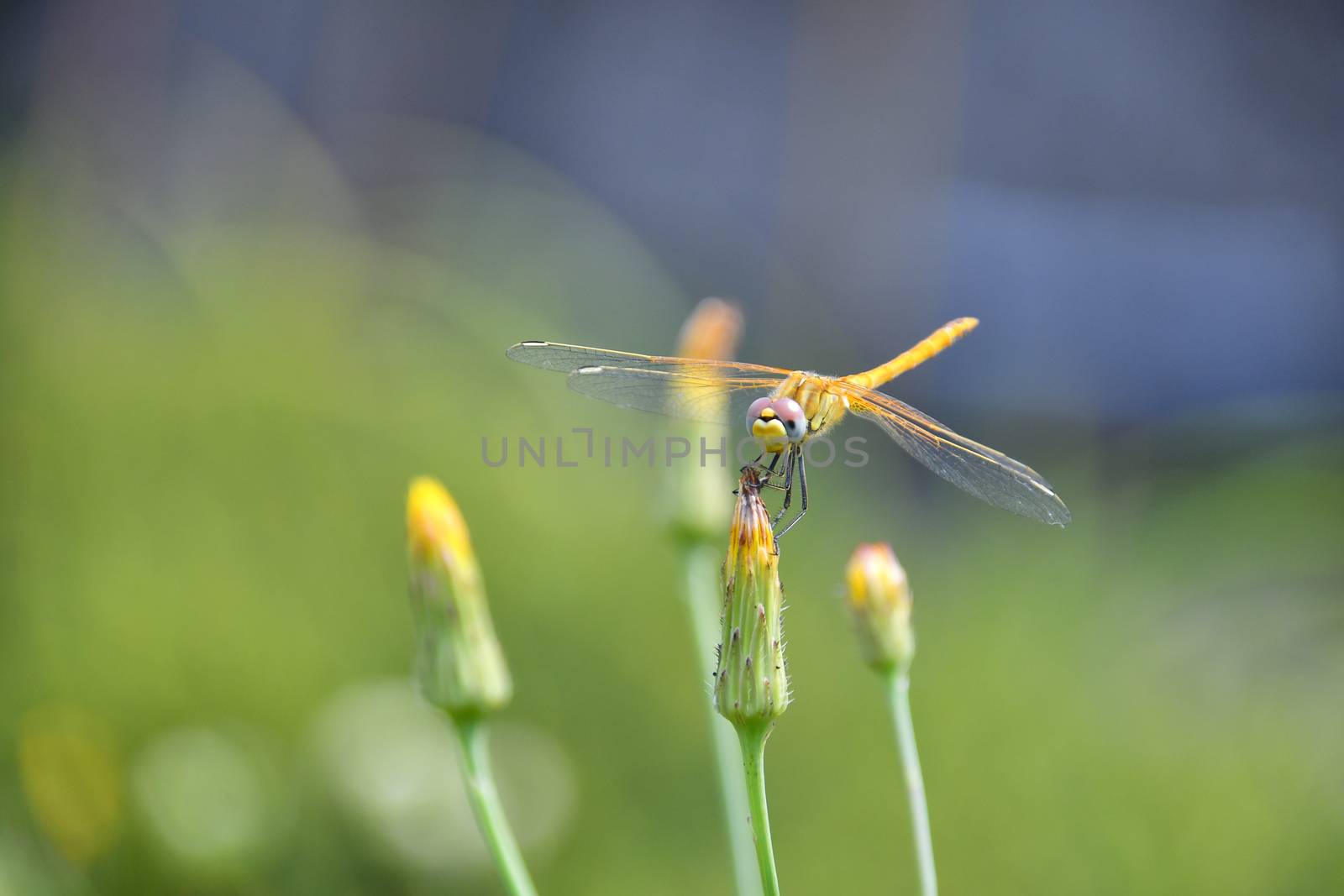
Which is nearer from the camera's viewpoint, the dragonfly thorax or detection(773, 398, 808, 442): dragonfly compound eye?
detection(773, 398, 808, 442): dragonfly compound eye

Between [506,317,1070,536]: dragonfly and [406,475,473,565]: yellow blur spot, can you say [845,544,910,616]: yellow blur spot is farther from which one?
[406,475,473,565]: yellow blur spot

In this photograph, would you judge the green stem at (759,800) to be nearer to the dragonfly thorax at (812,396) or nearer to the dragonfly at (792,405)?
the dragonfly at (792,405)

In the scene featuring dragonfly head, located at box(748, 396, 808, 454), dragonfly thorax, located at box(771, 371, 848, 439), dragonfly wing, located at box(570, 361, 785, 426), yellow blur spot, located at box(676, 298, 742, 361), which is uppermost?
yellow blur spot, located at box(676, 298, 742, 361)

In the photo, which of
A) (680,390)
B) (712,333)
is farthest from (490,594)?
(712,333)

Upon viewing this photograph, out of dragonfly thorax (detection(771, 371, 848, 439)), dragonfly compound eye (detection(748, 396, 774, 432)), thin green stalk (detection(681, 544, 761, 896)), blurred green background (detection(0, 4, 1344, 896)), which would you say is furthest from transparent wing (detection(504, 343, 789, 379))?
blurred green background (detection(0, 4, 1344, 896))

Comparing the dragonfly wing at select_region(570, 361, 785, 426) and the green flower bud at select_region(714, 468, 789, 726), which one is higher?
the dragonfly wing at select_region(570, 361, 785, 426)

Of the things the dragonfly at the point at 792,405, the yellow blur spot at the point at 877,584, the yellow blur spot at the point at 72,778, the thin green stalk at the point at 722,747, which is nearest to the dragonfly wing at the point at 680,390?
the dragonfly at the point at 792,405

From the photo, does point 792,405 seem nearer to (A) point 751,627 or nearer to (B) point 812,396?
(B) point 812,396
